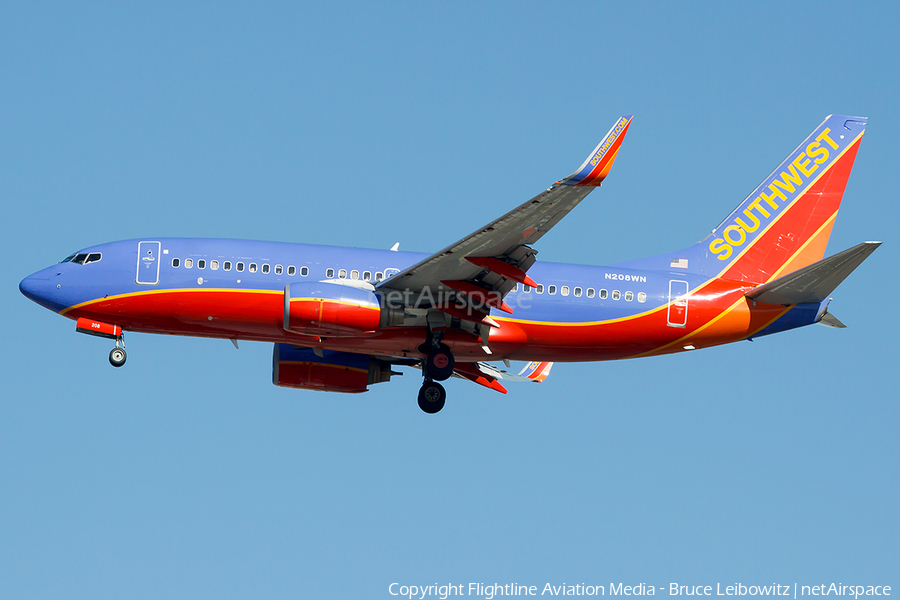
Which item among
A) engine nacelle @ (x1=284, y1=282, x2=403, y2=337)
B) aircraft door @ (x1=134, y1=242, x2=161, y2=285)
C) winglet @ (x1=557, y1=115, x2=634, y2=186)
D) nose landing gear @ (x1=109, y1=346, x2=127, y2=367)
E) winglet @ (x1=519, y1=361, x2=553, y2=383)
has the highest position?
winglet @ (x1=557, y1=115, x2=634, y2=186)

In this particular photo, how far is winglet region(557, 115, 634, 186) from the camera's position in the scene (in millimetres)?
25594

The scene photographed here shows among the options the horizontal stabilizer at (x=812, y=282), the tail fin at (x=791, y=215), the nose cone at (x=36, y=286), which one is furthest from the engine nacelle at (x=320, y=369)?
the horizontal stabilizer at (x=812, y=282)

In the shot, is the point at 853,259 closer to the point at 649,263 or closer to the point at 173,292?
the point at 649,263

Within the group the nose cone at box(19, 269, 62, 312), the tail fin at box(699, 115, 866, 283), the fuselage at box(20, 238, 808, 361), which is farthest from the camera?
the tail fin at box(699, 115, 866, 283)

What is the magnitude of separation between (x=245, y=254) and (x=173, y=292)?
7.86 ft

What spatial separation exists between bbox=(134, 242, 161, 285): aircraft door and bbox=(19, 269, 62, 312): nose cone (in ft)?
8.92

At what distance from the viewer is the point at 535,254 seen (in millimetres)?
29719

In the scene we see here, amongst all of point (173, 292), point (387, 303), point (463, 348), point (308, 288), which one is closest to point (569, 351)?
point (463, 348)

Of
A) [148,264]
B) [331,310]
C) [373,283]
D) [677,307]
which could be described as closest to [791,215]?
[677,307]

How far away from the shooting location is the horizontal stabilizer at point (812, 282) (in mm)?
31109

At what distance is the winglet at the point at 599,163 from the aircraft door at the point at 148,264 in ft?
43.4

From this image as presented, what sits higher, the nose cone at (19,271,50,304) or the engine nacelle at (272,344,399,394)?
the nose cone at (19,271,50,304)

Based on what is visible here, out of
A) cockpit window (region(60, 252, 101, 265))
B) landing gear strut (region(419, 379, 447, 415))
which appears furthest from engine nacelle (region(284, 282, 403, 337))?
cockpit window (region(60, 252, 101, 265))

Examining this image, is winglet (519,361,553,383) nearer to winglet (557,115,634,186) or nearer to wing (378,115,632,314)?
wing (378,115,632,314)
